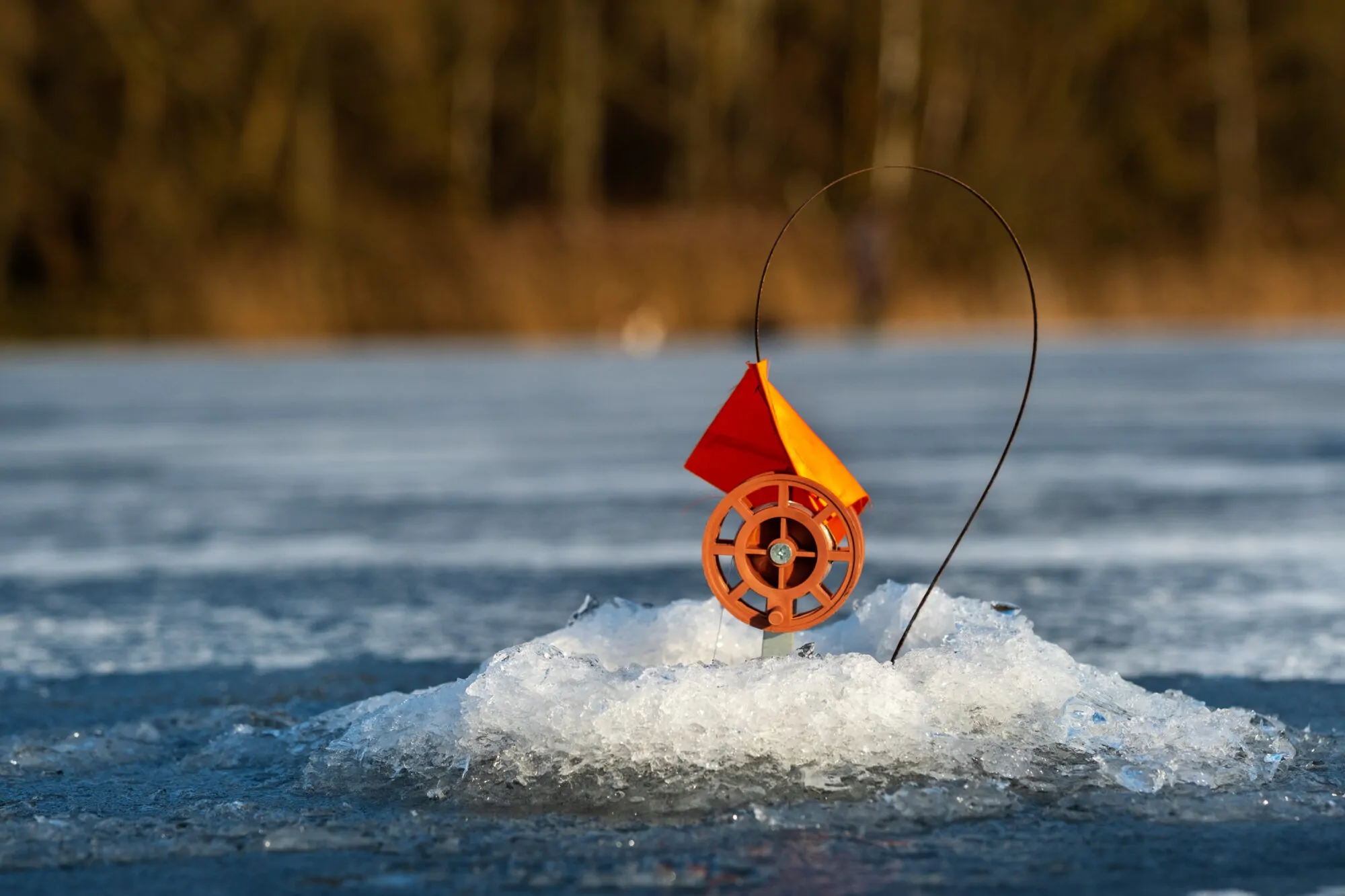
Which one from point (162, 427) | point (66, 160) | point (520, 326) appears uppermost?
point (66, 160)

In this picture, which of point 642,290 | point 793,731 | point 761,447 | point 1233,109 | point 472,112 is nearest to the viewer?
point 793,731

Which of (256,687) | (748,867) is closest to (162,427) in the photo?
(256,687)

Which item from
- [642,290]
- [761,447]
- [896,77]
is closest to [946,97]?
[896,77]

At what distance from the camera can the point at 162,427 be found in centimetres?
983

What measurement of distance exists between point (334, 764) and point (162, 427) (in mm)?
7659

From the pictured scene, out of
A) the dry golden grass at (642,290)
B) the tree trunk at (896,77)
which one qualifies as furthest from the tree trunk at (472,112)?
the dry golden grass at (642,290)

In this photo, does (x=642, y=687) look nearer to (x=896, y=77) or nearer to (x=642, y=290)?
(x=642, y=290)

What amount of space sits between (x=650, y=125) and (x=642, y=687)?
94.1 ft

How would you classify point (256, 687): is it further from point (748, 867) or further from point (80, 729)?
point (748, 867)

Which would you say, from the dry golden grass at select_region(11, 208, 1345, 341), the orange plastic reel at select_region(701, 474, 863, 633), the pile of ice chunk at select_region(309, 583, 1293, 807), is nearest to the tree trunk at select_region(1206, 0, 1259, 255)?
the dry golden grass at select_region(11, 208, 1345, 341)

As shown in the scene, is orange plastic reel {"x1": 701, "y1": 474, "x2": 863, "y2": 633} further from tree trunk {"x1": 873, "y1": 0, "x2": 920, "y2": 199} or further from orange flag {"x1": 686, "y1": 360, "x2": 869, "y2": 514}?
tree trunk {"x1": 873, "y1": 0, "x2": 920, "y2": 199}

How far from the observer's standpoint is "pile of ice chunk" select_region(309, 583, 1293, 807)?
2359mm

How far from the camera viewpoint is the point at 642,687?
8.06 feet

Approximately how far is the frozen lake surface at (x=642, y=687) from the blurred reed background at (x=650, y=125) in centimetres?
1686
